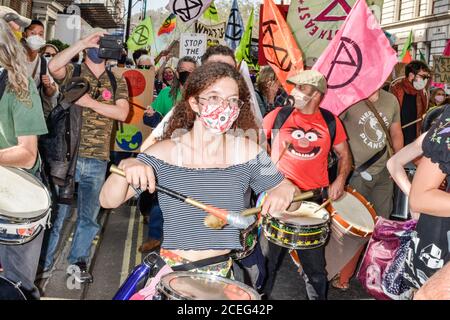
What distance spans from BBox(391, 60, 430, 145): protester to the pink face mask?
20.4ft

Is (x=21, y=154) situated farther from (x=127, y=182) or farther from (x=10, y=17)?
(x=10, y=17)

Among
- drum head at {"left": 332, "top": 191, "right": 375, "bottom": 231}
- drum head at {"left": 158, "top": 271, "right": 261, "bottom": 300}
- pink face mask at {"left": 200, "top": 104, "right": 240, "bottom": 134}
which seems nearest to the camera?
drum head at {"left": 158, "top": 271, "right": 261, "bottom": 300}

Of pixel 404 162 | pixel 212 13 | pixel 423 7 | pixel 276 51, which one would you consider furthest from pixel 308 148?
pixel 423 7

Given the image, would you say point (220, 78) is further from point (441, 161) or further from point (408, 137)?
point (408, 137)

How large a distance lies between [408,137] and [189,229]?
6.60 meters

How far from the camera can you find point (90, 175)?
5.32 m

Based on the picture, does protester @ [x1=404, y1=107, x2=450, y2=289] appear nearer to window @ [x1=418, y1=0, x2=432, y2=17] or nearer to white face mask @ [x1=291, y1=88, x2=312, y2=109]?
white face mask @ [x1=291, y1=88, x2=312, y2=109]

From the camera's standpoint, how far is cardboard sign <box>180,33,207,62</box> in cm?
1323

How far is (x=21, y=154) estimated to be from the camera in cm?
338

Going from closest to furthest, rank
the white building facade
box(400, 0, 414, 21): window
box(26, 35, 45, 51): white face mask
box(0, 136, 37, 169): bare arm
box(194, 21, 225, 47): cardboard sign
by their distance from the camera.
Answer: box(0, 136, 37, 169): bare arm, box(26, 35, 45, 51): white face mask, box(194, 21, 225, 47): cardboard sign, the white building facade, box(400, 0, 414, 21): window

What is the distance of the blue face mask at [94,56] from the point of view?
524cm

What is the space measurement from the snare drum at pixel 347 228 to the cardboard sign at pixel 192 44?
8.67 metres

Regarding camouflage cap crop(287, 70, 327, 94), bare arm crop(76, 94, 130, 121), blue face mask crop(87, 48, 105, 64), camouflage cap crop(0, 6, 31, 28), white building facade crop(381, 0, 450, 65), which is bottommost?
white building facade crop(381, 0, 450, 65)

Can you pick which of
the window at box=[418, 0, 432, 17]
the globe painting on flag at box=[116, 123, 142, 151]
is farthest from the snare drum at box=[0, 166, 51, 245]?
the window at box=[418, 0, 432, 17]
